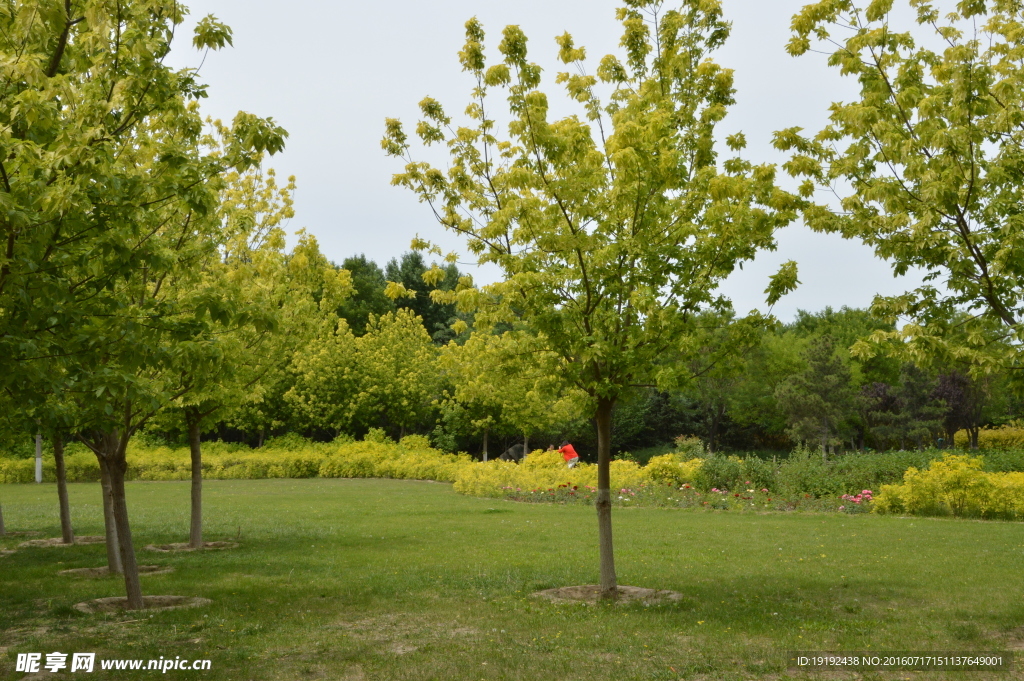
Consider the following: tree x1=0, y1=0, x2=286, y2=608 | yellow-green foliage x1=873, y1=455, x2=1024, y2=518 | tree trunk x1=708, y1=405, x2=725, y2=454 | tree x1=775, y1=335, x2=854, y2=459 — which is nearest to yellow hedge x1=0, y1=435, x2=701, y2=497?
yellow-green foliage x1=873, y1=455, x2=1024, y2=518

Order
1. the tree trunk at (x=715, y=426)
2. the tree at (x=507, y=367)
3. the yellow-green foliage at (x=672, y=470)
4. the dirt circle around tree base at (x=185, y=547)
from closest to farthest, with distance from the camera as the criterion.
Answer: the tree at (x=507, y=367), the dirt circle around tree base at (x=185, y=547), the yellow-green foliage at (x=672, y=470), the tree trunk at (x=715, y=426)

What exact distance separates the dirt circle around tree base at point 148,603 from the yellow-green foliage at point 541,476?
1529cm

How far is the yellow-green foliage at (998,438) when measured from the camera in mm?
43375

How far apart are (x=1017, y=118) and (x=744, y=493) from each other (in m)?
14.7

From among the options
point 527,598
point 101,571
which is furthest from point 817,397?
point 101,571

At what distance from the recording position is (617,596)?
9.20 meters

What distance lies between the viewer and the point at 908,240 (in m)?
8.30

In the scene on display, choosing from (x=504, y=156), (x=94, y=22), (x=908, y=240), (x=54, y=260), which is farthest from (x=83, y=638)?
(x=908, y=240)

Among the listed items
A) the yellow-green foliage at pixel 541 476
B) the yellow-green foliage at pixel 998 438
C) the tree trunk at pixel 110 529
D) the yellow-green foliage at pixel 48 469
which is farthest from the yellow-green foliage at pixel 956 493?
the yellow-green foliage at pixel 48 469

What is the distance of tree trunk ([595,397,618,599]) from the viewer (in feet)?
30.1

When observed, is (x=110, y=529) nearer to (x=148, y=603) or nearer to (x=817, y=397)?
(x=148, y=603)

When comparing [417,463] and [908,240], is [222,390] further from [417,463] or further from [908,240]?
[417,463]

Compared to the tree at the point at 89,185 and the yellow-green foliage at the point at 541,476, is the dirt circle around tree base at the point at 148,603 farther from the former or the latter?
the yellow-green foliage at the point at 541,476

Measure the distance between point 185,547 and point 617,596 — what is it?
8778 millimetres
